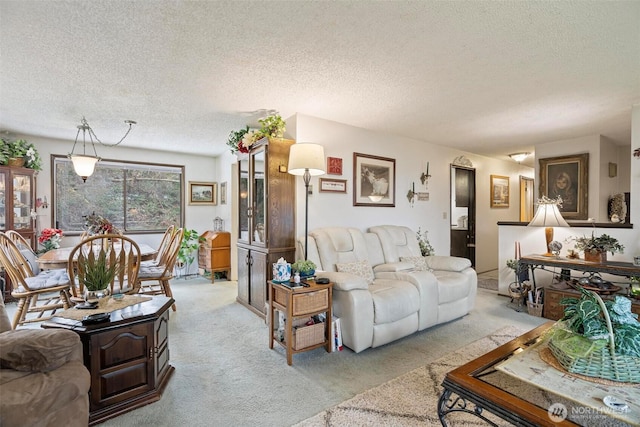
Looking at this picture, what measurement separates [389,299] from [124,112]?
→ 355 centimetres

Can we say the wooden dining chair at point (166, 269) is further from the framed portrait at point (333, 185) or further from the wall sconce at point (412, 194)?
the wall sconce at point (412, 194)

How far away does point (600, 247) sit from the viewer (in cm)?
324

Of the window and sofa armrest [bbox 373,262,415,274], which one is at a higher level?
the window

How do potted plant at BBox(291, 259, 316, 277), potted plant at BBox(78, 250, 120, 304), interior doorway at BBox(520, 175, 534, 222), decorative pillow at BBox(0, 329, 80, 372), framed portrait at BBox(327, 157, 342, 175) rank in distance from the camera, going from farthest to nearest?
interior doorway at BBox(520, 175, 534, 222) → framed portrait at BBox(327, 157, 342, 175) → potted plant at BBox(291, 259, 316, 277) → potted plant at BBox(78, 250, 120, 304) → decorative pillow at BBox(0, 329, 80, 372)

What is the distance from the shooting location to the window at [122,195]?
4805 mm

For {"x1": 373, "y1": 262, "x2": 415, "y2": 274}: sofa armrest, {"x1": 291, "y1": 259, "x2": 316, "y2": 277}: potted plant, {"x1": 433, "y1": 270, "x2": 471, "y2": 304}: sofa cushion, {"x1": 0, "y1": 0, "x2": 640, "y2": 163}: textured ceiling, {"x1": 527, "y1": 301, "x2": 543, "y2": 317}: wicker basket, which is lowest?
{"x1": 527, "y1": 301, "x2": 543, "y2": 317}: wicker basket

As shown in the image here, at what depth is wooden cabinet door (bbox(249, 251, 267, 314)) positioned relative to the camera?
3354 millimetres

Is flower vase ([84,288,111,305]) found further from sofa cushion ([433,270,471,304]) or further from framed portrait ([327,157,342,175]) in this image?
sofa cushion ([433,270,471,304])

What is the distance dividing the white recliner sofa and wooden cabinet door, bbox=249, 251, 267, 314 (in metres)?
0.63

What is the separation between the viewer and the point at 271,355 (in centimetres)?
255

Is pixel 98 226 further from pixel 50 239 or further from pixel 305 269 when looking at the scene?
pixel 305 269

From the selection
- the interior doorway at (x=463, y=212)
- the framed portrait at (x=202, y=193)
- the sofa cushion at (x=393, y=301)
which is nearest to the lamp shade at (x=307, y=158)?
the sofa cushion at (x=393, y=301)

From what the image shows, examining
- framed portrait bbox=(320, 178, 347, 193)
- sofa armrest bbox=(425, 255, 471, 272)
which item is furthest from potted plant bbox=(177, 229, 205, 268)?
sofa armrest bbox=(425, 255, 471, 272)

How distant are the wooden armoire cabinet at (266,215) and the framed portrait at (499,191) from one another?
4560 mm
